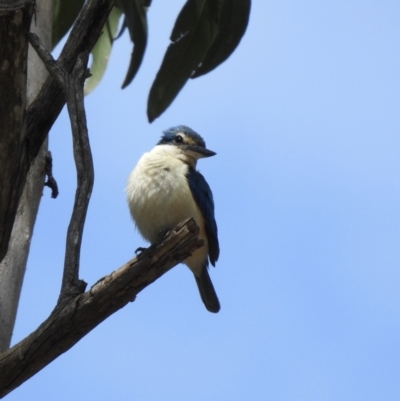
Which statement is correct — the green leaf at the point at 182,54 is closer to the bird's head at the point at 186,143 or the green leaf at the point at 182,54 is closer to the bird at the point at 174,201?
the bird's head at the point at 186,143

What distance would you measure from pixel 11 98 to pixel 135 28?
3.69 m

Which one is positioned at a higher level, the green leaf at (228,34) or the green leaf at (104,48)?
the green leaf at (104,48)

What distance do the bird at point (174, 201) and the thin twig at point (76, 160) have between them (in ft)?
4.56

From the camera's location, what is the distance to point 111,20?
8656mm

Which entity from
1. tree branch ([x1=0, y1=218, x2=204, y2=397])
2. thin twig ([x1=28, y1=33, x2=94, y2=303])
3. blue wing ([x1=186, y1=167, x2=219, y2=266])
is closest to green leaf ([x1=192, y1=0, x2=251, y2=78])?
blue wing ([x1=186, y1=167, x2=219, y2=266])

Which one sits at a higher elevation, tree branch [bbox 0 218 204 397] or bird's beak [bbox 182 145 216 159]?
bird's beak [bbox 182 145 216 159]

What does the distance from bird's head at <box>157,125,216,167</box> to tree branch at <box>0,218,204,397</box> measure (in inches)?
107

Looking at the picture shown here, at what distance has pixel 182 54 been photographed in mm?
7742

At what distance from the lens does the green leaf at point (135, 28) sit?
755 cm

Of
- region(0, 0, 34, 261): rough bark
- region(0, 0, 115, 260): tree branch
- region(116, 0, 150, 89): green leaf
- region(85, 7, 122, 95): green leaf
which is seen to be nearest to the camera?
region(0, 0, 34, 261): rough bark

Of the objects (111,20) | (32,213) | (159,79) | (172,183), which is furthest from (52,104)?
(111,20)

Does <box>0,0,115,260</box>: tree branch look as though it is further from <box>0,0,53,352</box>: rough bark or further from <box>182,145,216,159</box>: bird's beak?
<box>182,145,216,159</box>: bird's beak

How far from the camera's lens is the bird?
19.2 feet

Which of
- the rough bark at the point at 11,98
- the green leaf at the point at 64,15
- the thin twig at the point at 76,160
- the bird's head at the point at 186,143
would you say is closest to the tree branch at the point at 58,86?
the thin twig at the point at 76,160
